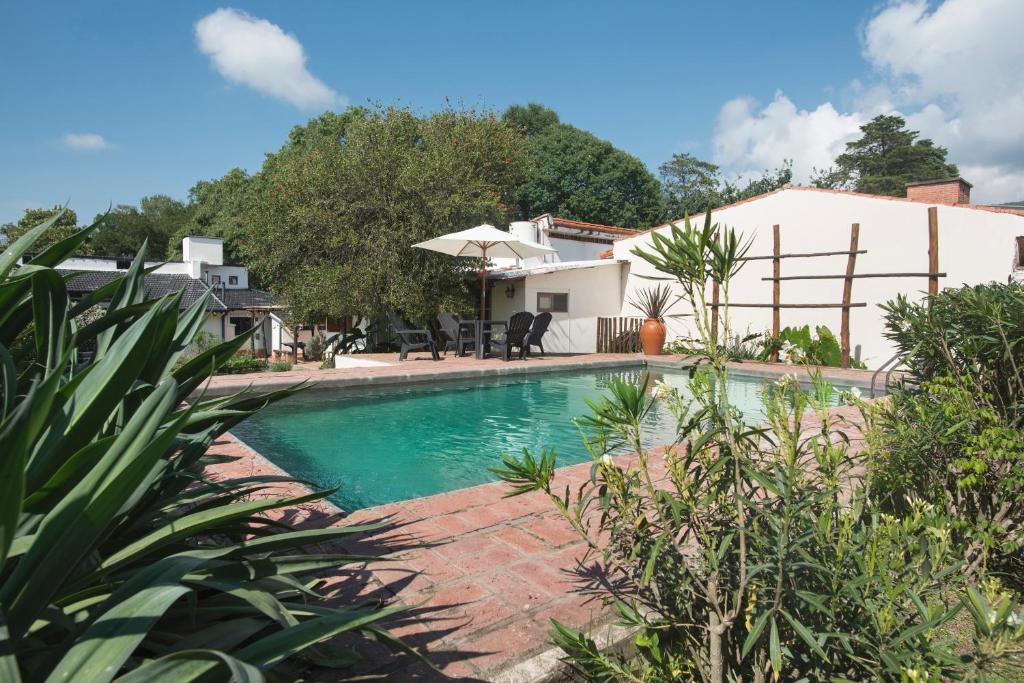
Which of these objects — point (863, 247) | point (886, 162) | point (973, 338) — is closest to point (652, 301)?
point (863, 247)

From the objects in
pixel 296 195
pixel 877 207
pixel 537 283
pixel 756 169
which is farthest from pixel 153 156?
pixel 756 169

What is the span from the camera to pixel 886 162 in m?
46.2

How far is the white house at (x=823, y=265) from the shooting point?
38.4 feet

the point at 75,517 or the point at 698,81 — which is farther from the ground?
the point at 698,81

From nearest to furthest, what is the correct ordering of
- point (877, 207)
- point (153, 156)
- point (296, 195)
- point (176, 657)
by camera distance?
point (176, 657), point (877, 207), point (296, 195), point (153, 156)

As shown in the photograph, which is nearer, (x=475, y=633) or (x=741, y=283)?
(x=475, y=633)

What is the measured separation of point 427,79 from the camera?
71.1 ft

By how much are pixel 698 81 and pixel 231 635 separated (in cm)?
2656

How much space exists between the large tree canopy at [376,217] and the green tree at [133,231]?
131 ft

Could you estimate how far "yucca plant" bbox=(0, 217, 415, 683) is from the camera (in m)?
1.09

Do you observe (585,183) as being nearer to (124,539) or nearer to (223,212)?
(223,212)

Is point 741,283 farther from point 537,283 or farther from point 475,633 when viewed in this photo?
point 475,633

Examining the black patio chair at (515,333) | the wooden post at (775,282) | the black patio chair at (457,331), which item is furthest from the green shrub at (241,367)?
the wooden post at (775,282)

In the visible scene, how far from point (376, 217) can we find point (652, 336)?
846 cm
